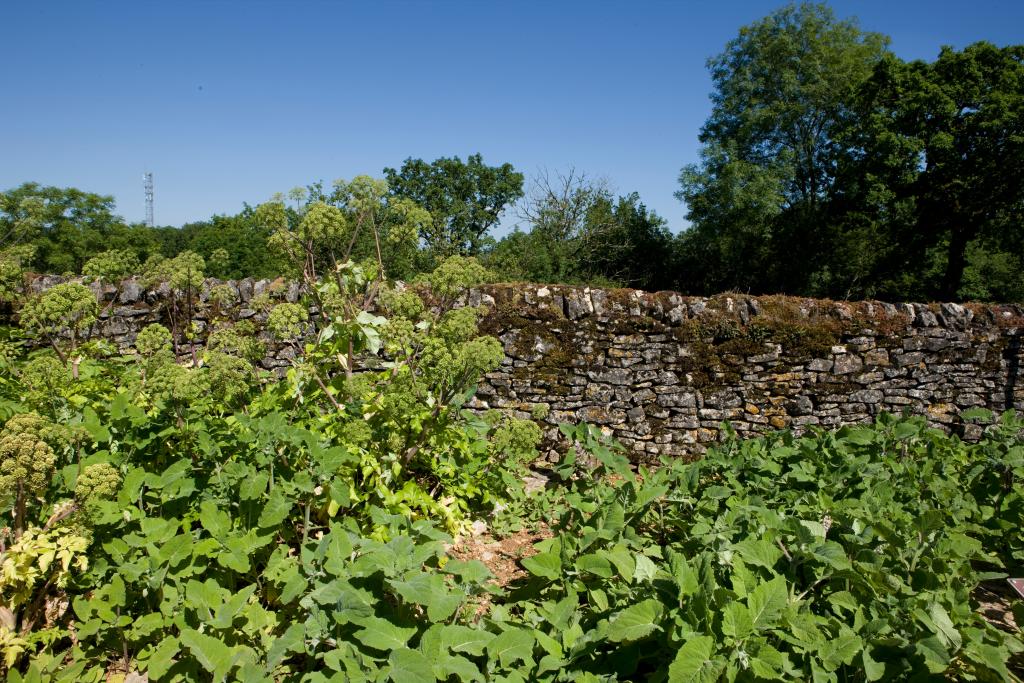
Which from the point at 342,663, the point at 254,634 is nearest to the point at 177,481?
the point at 254,634

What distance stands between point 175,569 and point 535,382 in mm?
4312

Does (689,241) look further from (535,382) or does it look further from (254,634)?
(254,634)

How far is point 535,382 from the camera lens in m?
6.70

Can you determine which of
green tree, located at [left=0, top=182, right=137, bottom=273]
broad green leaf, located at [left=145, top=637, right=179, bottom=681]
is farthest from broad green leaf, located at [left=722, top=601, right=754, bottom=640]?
green tree, located at [left=0, top=182, right=137, bottom=273]

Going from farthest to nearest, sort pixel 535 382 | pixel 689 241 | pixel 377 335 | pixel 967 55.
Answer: pixel 689 241
pixel 967 55
pixel 535 382
pixel 377 335

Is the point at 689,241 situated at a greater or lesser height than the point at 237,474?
greater

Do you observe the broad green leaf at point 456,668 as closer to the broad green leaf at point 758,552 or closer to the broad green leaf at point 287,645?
the broad green leaf at point 287,645

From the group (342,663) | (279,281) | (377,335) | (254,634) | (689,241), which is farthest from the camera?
(689,241)

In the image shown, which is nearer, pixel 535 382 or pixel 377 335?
pixel 377 335

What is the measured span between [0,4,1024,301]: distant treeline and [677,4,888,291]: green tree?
9cm

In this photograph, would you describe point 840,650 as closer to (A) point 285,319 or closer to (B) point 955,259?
(A) point 285,319

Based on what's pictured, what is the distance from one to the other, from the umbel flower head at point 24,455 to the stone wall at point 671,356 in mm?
4113

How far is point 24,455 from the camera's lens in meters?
2.64

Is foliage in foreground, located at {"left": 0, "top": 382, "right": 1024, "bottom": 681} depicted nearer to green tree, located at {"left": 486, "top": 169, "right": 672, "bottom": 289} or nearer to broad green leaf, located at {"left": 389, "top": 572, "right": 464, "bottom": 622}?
broad green leaf, located at {"left": 389, "top": 572, "right": 464, "bottom": 622}
